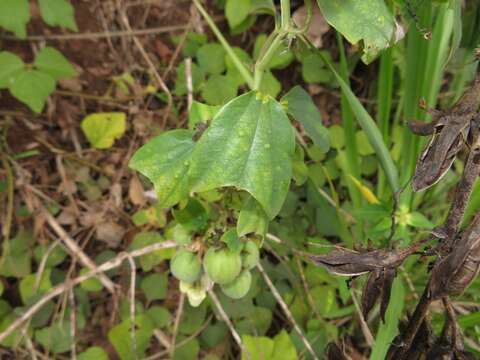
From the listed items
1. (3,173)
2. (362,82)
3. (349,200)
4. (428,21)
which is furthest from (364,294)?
(3,173)

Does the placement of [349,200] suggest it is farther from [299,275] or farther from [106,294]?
[106,294]

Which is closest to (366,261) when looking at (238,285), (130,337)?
(238,285)

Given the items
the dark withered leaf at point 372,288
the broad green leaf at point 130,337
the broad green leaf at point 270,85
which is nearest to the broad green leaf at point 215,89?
the broad green leaf at point 270,85

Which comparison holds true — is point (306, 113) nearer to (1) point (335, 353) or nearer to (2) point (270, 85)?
(1) point (335, 353)

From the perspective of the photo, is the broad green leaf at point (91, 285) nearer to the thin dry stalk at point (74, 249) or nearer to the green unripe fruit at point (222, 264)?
the thin dry stalk at point (74, 249)

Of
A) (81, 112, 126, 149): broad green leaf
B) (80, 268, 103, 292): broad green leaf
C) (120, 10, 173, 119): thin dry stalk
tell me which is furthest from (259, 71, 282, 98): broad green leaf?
(80, 268, 103, 292): broad green leaf
